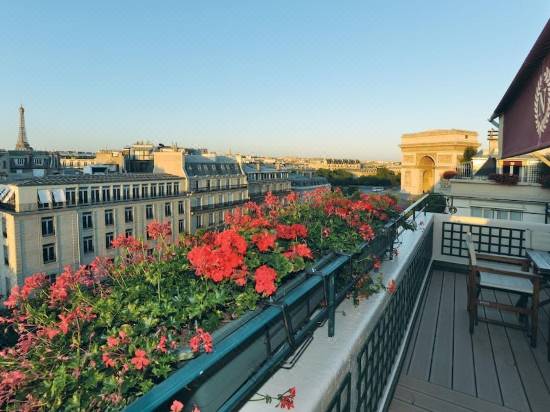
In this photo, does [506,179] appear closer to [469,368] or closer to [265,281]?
[469,368]

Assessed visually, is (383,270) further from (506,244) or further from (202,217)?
(202,217)

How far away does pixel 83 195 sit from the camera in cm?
2442

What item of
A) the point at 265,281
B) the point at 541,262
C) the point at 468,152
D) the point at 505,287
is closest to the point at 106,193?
the point at 505,287

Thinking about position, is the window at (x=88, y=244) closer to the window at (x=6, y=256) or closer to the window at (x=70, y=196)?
the window at (x=70, y=196)

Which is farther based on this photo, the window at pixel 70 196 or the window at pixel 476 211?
the window at pixel 70 196

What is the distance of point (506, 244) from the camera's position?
22.7 feet

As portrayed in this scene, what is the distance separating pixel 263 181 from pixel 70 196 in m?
25.8

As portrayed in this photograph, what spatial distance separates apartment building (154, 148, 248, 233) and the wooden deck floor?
1113 inches

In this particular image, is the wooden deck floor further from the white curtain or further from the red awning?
the white curtain

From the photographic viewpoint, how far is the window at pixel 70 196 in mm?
23344

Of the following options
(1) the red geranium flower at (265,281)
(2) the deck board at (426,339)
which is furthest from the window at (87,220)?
(1) the red geranium flower at (265,281)

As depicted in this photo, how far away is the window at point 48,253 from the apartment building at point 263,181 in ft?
75.9

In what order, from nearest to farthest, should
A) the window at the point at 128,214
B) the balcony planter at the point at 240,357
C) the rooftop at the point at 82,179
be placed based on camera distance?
the balcony planter at the point at 240,357, the rooftop at the point at 82,179, the window at the point at 128,214

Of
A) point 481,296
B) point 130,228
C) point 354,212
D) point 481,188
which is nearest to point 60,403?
point 354,212
